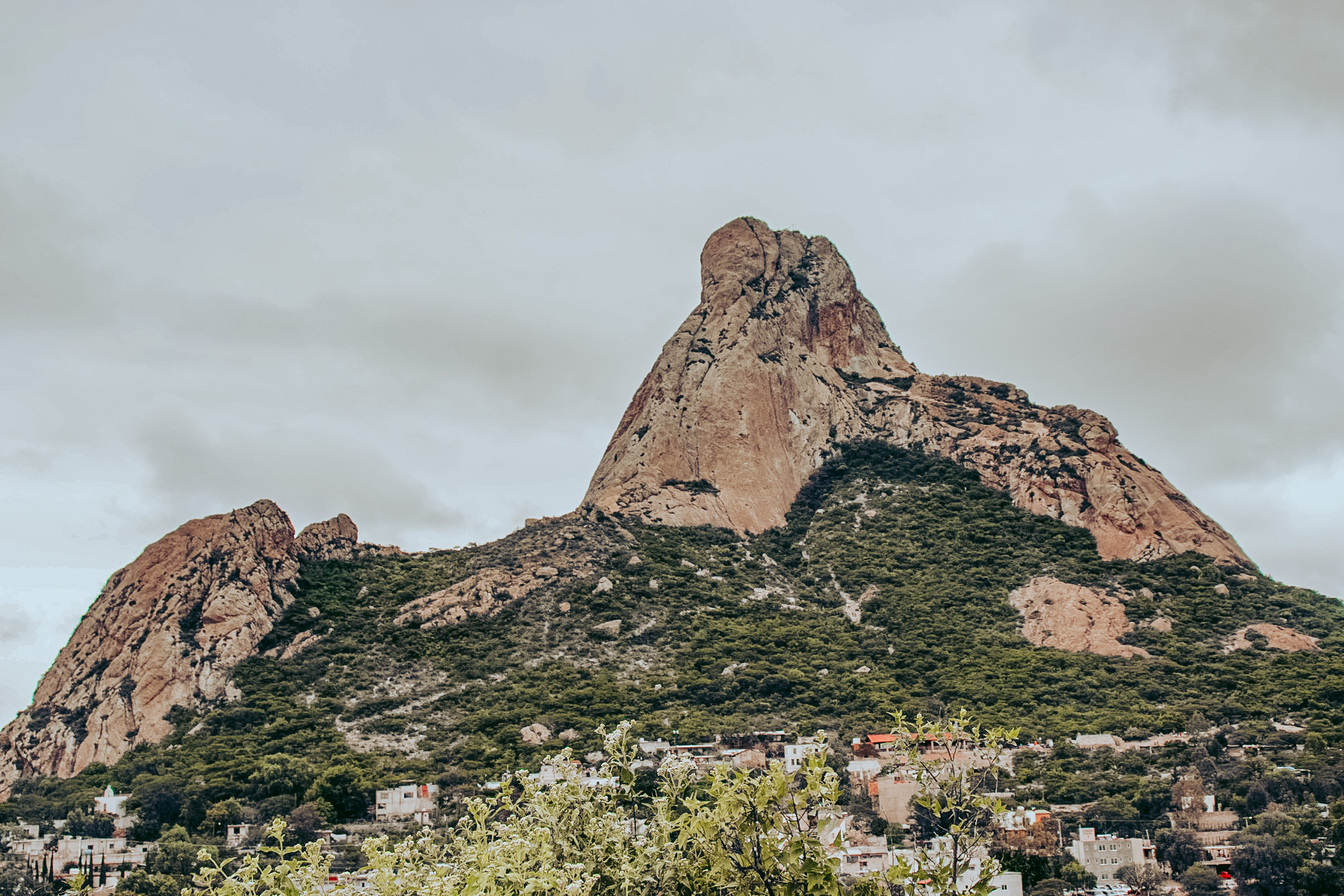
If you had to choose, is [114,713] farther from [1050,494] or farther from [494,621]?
[1050,494]

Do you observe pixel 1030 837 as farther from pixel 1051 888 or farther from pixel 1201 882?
pixel 1201 882

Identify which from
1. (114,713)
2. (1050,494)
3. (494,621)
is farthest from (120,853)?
(1050,494)

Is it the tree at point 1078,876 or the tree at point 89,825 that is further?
the tree at point 89,825

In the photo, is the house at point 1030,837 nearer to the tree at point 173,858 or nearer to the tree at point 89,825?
the tree at point 173,858

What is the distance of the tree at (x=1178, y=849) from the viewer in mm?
37438

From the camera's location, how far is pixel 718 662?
6334cm

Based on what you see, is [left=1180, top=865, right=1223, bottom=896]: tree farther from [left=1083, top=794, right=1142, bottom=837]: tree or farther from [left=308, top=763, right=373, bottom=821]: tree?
[left=308, top=763, right=373, bottom=821]: tree

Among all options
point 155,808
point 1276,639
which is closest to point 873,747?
point 1276,639

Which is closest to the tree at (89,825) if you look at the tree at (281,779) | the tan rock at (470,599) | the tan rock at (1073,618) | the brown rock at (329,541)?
the tree at (281,779)

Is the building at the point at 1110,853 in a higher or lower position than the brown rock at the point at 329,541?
lower

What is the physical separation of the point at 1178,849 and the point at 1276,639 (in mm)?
31189

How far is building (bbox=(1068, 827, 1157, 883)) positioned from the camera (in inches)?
1469

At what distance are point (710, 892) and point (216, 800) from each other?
46.1m

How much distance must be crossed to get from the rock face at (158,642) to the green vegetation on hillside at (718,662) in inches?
68.0
